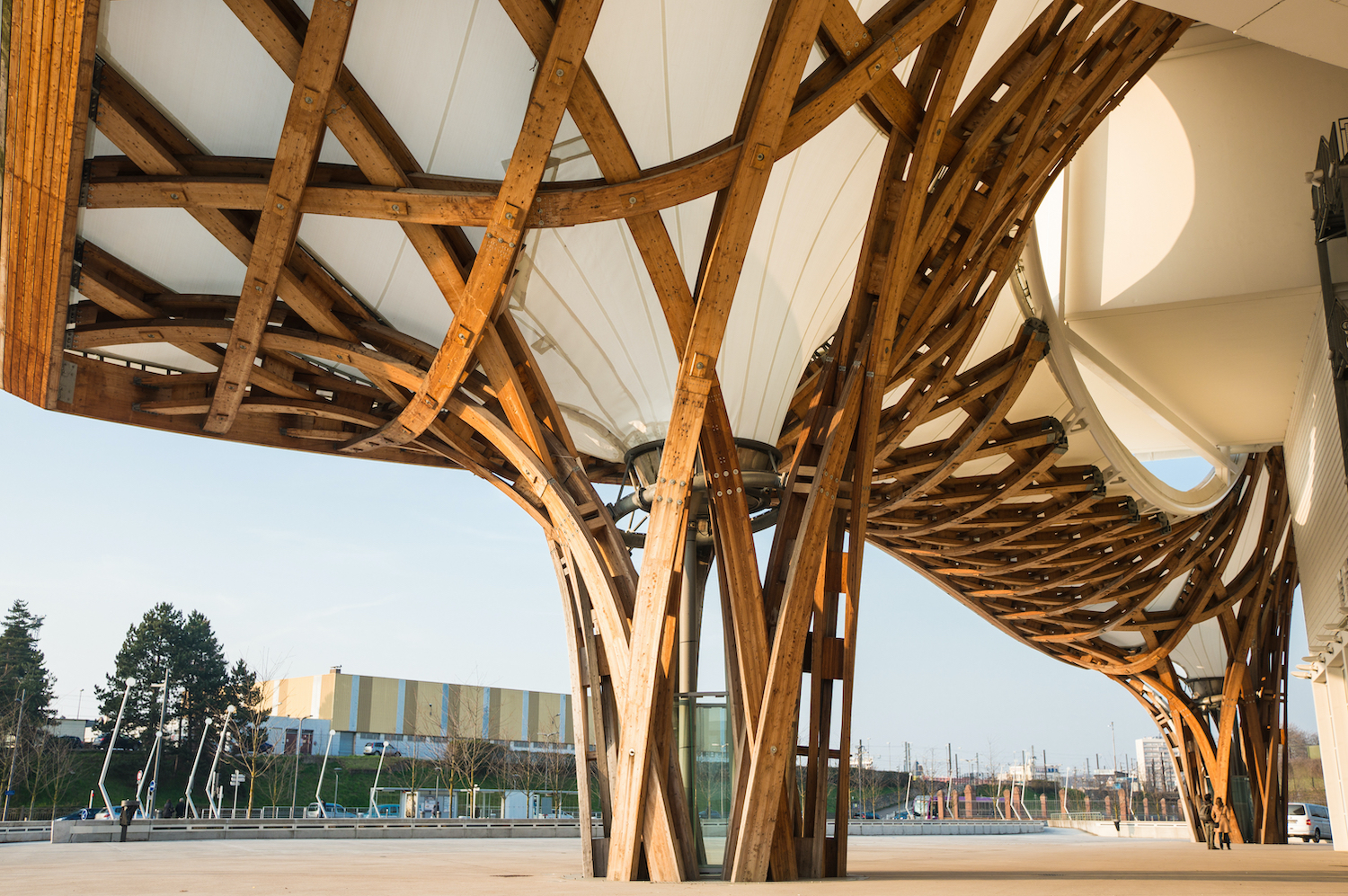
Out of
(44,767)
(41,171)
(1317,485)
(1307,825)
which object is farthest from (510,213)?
(44,767)

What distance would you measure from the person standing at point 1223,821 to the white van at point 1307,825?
7.39 meters

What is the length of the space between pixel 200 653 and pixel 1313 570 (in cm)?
5277

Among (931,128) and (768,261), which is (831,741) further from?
(931,128)

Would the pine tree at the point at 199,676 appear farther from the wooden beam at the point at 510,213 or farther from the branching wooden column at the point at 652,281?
the wooden beam at the point at 510,213

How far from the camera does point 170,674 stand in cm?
5094

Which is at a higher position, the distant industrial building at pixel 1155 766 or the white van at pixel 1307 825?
the white van at pixel 1307 825

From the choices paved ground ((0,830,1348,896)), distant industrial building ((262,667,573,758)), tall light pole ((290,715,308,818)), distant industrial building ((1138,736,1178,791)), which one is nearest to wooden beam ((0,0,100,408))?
paved ground ((0,830,1348,896))

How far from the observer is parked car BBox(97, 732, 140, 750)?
47.5 meters

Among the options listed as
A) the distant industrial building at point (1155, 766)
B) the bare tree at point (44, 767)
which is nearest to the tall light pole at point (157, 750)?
the bare tree at point (44, 767)

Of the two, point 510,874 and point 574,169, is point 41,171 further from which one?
point 510,874

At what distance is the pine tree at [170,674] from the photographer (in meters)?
49.4

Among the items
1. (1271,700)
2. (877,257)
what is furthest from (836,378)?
(1271,700)

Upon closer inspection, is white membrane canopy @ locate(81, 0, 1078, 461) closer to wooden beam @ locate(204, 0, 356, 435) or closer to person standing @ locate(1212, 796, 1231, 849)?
wooden beam @ locate(204, 0, 356, 435)

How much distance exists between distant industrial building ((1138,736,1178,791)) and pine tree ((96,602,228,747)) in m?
75.8
